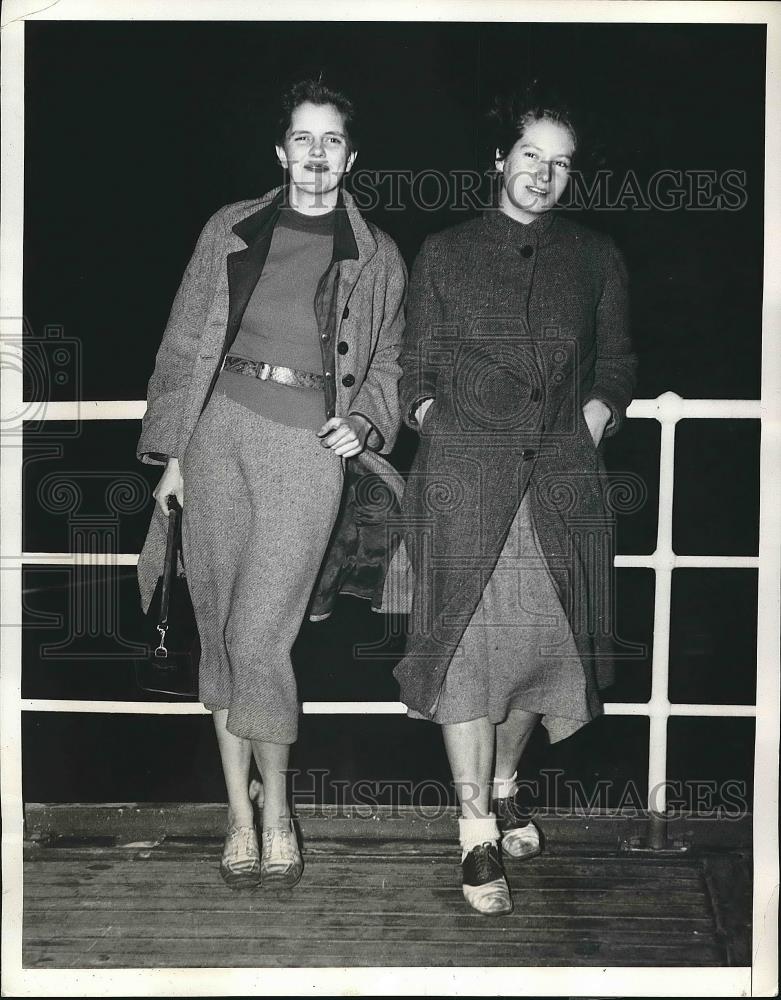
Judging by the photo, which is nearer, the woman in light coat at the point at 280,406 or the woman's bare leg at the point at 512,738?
the woman in light coat at the point at 280,406

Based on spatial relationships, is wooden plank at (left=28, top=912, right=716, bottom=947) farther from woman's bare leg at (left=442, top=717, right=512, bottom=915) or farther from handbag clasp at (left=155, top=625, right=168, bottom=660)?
handbag clasp at (left=155, top=625, right=168, bottom=660)

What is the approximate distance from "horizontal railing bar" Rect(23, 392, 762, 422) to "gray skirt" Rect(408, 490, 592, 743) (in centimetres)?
32

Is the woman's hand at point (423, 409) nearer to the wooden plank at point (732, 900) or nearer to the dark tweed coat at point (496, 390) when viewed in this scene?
the dark tweed coat at point (496, 390)

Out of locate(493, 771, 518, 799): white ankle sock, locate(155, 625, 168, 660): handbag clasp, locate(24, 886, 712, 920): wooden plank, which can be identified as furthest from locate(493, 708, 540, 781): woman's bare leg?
locate(155, 625, 168, 660): handbag clasp

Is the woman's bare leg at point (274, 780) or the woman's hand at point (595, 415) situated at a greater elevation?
the woman's hand at point (595, 415)

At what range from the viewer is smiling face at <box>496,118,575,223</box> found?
6.66 ft

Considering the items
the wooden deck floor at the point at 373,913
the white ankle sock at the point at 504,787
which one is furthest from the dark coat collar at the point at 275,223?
the wooden deck floor at the point at 373,913

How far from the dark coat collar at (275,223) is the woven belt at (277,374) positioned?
0.24 m

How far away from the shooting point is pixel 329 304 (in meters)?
2.03

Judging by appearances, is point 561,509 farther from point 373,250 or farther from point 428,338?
point 373,250

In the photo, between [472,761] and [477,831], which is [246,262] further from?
[477,831]

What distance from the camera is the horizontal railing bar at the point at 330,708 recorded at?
217 centimetres

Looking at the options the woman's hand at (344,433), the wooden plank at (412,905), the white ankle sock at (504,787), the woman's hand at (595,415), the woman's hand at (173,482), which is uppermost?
the woman's hand at (595,415)

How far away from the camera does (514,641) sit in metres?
2.09
